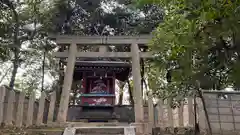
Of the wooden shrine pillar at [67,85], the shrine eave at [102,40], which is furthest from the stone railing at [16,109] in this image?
the shrine eave at [102,40]

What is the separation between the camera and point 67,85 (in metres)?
9.30

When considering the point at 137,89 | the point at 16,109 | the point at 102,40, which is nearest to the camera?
the point at 16,109

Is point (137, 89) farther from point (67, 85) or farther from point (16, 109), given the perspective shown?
point (16, 109)

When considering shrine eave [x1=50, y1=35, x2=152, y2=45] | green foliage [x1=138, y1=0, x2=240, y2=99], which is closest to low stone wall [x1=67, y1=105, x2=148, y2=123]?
shrine eave [x1=50, y1=35, x2=152, y2=45]

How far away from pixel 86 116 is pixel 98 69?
8.09ft

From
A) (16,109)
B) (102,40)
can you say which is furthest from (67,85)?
(16,109)

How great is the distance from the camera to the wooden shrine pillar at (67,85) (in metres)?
8.59

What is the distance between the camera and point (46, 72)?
1589 centimetres

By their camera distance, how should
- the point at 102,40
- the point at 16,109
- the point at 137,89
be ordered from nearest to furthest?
the point at 16,109 < the point at 137,89 < the point at 102,40

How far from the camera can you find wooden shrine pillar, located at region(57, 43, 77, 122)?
8.59 metres

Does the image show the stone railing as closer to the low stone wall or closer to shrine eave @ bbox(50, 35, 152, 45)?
shrine eave @ bbox(50, 35, 152, 45)

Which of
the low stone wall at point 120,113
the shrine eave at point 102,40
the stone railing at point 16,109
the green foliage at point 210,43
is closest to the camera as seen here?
the green foliage at point 210,43

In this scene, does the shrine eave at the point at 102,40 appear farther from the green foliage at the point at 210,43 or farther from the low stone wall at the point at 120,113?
the green foliage at the point at 210,43

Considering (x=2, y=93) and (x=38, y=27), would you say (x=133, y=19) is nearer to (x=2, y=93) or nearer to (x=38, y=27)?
(x=38, y=27)
